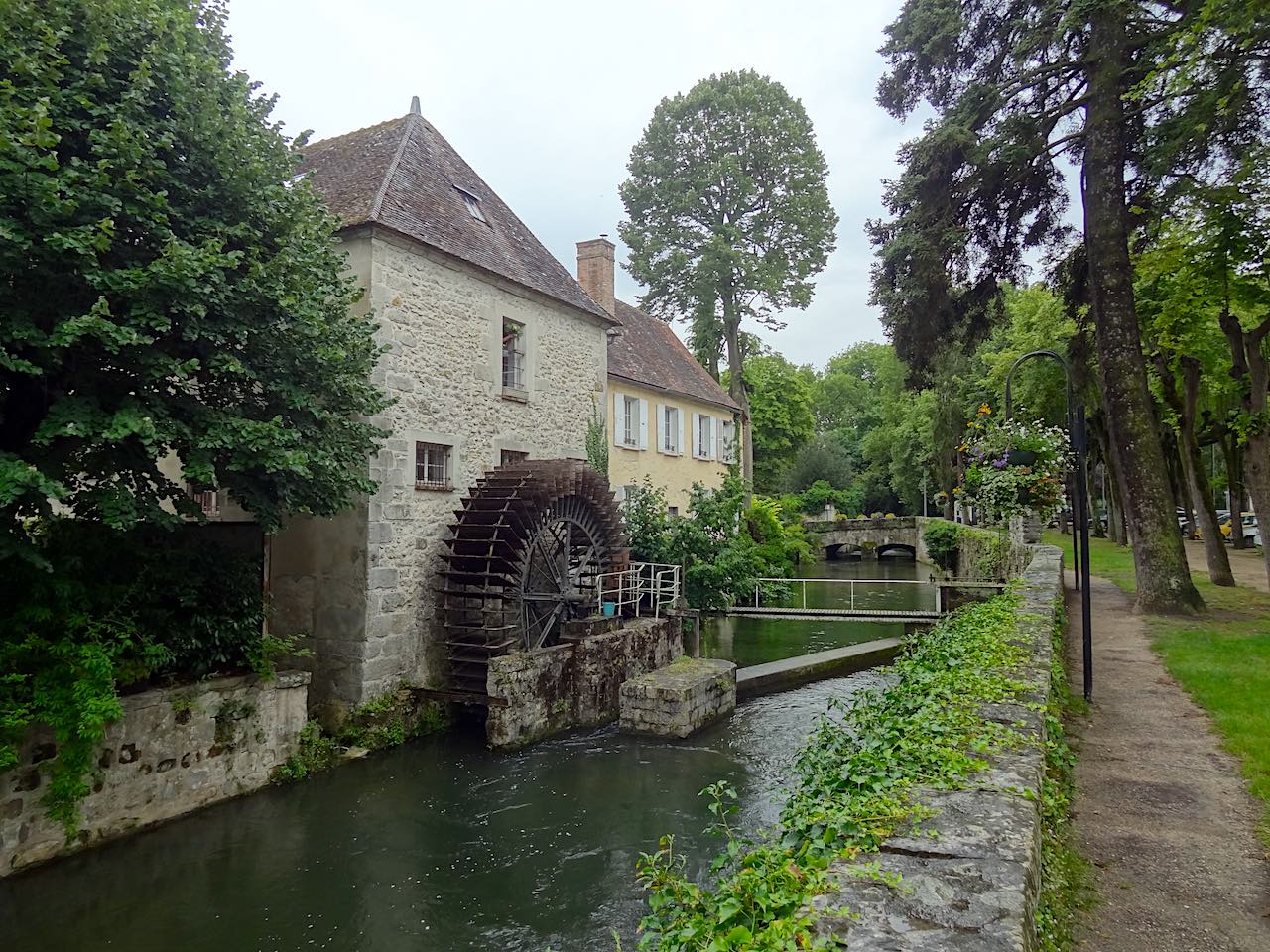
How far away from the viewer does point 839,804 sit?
3158mm

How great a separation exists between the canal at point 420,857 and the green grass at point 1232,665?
3018 mm

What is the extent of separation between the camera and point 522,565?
11195mm

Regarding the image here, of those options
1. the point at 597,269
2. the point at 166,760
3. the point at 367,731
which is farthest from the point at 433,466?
the point at 597,269

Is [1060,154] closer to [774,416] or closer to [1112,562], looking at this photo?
[1112,562]

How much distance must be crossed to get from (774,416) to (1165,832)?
3527cm

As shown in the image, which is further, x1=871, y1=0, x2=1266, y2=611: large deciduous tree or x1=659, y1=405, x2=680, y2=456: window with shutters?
x1=659, y1=405, x2=680, y2=456: window with shutters

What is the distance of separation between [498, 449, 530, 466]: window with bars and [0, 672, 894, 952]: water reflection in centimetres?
453

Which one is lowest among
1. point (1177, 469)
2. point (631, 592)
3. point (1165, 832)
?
point (1165, 832)

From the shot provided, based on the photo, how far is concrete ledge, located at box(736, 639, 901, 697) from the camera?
1320 centimetres

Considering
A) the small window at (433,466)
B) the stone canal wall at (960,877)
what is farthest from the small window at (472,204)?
the stone canal wall at (960,877)

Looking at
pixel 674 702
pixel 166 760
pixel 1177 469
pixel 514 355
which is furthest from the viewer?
pixel 1177 469

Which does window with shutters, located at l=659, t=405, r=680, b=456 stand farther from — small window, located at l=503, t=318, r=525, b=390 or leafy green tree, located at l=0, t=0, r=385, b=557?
leafy green tree, located at l=0, t=0, r=385, b=557

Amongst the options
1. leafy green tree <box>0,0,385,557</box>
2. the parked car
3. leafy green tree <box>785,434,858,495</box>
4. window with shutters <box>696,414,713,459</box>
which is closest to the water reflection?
leafy green tree <box>0,0,385,557</box>

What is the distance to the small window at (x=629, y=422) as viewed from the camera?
1878cm
